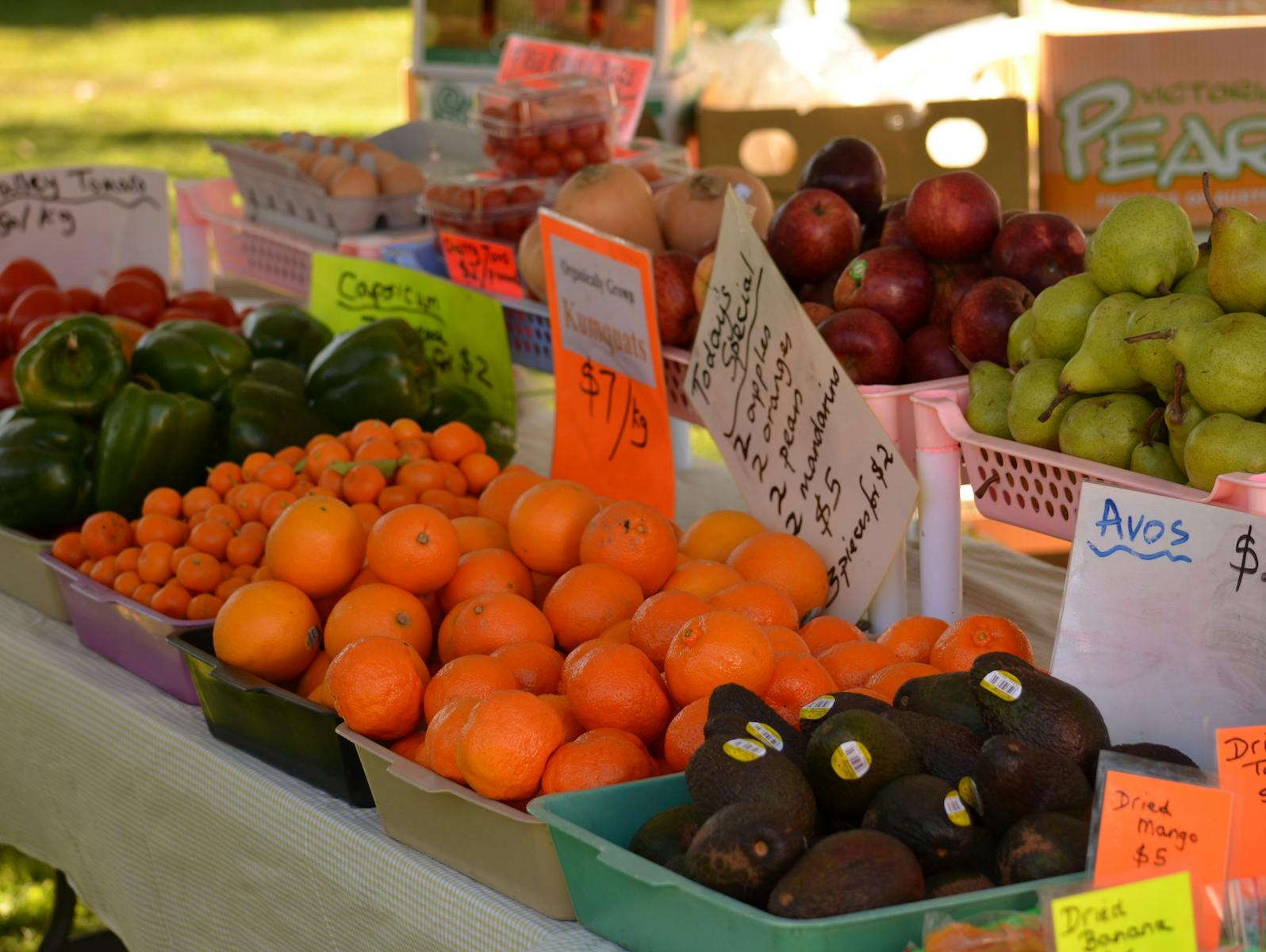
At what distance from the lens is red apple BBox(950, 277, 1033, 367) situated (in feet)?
4.92

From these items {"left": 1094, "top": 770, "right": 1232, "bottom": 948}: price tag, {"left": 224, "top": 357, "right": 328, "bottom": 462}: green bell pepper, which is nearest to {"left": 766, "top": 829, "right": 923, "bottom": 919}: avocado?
{"left": 1094, "top": 770, "right": 1232, "bottom": 948}: price tag

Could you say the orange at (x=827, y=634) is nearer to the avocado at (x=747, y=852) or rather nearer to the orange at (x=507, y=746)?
the orange at (x=507, y=746)

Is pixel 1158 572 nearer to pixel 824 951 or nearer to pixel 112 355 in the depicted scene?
pixel 824 951

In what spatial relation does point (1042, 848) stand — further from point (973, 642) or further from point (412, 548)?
point (412, 548)

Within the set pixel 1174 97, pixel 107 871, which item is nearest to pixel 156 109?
pixel 1174 97

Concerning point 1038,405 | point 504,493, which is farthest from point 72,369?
point 1038,405

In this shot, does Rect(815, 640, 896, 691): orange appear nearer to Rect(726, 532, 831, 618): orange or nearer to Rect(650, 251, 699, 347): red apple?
Rect(726, 532, 831, 618): orange

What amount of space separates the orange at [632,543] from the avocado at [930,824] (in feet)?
1.62

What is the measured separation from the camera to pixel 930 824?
34.5 inches

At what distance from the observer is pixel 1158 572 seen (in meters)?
1.11

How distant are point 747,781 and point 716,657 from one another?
21 centimetres

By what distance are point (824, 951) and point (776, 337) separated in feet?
2.67

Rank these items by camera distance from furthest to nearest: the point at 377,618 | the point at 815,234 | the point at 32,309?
the point at 32,309 < the point at 815,234 < the point at 377,618

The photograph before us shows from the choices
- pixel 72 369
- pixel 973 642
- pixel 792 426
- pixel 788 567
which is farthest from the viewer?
pixel 72 369
